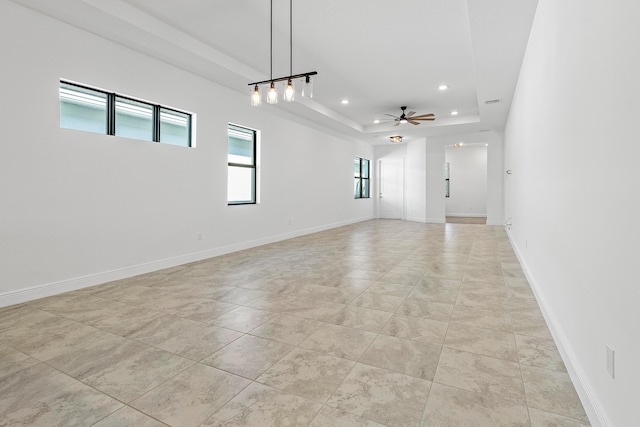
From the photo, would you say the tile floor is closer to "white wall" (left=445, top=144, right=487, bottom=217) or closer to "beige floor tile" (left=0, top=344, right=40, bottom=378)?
"beige floor tile" (left=0, top=344, right=40, bottom=378)

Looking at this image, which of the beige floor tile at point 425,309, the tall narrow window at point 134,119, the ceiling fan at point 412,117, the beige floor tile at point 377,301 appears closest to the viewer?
the beige floor tile at point 425,309

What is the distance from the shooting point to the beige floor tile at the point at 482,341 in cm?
221

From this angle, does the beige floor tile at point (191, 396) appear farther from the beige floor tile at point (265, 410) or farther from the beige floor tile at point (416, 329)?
the beige floor tile at point (416, 329)

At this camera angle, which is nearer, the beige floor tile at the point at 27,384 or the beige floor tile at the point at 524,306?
the beige floor tile at the point at 27,384

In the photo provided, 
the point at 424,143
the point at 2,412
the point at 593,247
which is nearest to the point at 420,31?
the point at 593,247

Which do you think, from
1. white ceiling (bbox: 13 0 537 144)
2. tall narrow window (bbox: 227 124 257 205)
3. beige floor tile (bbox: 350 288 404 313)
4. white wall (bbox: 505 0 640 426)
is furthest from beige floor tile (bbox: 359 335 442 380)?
tall narrow window (bbox: 227 124 257 205)

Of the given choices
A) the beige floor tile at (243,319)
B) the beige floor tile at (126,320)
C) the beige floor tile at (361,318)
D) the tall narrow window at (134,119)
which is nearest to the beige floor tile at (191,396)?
the beige floor tile at (243,319)

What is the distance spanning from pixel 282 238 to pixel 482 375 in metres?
5.66

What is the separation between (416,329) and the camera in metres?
2.59

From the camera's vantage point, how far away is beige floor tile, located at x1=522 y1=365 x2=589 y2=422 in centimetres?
162

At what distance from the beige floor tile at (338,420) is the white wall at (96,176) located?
133 inches

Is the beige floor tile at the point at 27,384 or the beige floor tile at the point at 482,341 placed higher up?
the beige floor tile at the point at 482,341

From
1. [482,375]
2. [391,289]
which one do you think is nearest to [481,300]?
[391,289]

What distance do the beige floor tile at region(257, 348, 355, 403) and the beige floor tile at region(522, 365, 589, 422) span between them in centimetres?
97
